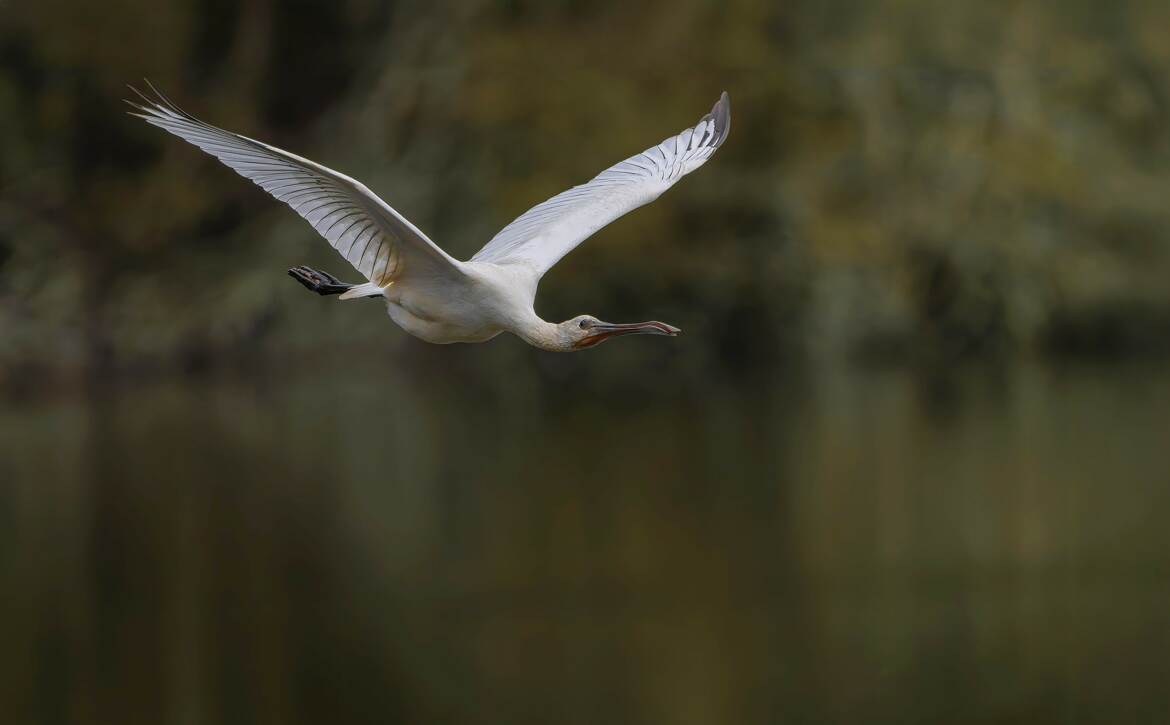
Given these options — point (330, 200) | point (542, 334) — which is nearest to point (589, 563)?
point (542, 334)

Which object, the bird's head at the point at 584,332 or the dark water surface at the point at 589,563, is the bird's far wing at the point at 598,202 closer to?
the bird's head at the point at 584,332

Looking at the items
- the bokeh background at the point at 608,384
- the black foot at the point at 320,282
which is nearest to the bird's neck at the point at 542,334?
the black foot at the point at 320,282

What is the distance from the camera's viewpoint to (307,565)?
1931 cm

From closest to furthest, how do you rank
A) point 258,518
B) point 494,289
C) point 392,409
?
1. point 494,289
2. point 258,518
3. point 392,409

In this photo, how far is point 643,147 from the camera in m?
32.3

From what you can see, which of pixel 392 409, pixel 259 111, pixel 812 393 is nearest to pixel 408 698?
pixel 392 409

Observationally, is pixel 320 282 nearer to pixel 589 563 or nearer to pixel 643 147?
pixel 589 563

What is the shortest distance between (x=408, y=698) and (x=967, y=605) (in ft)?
19.3

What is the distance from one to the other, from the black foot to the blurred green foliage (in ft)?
71.5

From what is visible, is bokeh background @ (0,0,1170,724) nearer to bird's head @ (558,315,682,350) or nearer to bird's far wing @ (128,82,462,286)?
bird's head @ (558,315,682,350)

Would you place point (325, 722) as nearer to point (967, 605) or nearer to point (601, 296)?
point (967, 605)

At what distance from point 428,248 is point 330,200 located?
0.43 meters

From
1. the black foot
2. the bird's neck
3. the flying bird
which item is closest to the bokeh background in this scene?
the flying bird

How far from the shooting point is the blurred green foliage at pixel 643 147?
1182 inches
